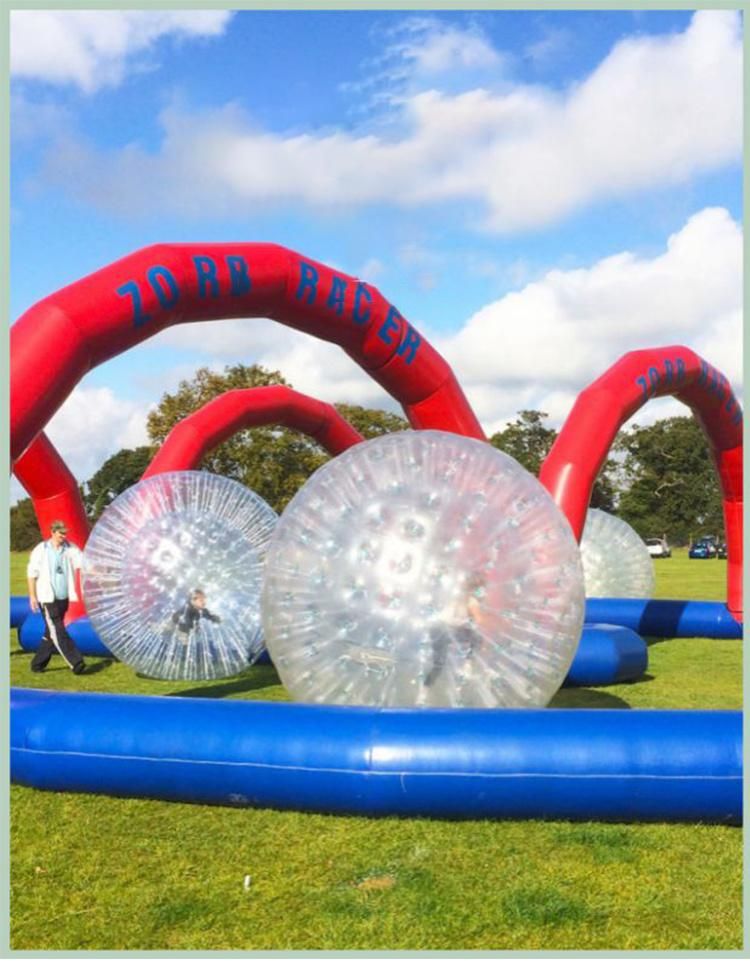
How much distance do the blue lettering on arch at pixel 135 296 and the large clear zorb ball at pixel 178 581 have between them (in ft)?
8.66

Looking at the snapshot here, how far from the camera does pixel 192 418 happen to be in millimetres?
12578

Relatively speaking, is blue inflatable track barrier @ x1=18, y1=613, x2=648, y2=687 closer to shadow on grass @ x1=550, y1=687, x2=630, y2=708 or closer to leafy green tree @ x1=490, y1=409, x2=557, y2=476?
shadow on grass @ x1=550, y1=687, x2=630, y2=708

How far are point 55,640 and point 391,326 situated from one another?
447 centimetres

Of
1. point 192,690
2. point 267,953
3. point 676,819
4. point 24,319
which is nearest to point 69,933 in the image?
point 267,953

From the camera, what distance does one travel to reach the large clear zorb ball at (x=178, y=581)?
8.04 metres

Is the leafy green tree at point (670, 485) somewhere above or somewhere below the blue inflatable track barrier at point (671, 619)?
above

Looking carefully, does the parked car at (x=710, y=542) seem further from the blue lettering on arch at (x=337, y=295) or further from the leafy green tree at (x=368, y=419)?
the blue lettering on arch at (x=337, y=295)

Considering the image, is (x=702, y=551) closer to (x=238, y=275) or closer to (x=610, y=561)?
(x=610, y=561)

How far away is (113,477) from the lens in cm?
5566

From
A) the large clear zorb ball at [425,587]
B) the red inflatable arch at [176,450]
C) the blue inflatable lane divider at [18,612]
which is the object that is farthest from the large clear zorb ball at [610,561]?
the large clear zorb ball at [425,587]

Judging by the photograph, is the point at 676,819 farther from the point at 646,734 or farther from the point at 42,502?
the point at 42,502

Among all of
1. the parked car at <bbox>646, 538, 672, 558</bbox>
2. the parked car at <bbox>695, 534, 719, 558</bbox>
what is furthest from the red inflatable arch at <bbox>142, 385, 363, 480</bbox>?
the parked car at <bbox>695, 534, 719, 558</bbox>

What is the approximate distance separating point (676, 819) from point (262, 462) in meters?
33.0

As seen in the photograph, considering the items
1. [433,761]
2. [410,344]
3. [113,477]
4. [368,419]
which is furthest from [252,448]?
[433,761]
